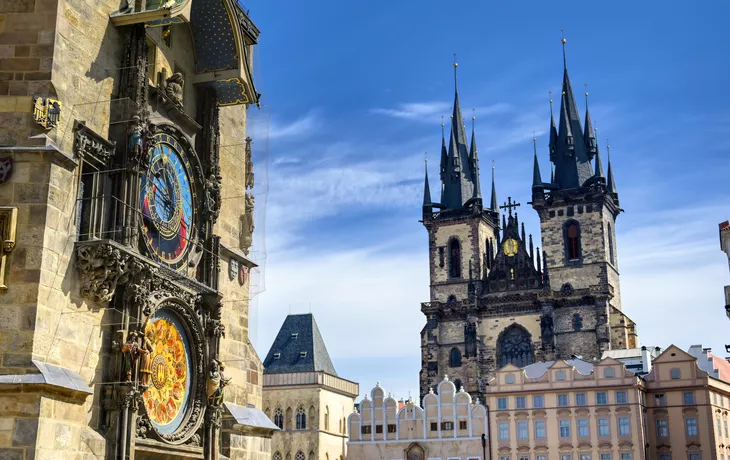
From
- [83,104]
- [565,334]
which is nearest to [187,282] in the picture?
[83,104]

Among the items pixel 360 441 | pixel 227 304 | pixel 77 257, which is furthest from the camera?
pixel 360 441

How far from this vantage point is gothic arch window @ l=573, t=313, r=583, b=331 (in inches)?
2393

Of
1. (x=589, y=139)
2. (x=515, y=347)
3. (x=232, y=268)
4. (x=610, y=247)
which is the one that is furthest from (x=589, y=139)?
(x=232, y=268)

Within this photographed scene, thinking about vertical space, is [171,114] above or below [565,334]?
below

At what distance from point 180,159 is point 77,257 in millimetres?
2817

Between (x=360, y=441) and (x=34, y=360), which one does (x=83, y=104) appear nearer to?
(x=34, y=360)

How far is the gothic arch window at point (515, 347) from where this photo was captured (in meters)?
62.0

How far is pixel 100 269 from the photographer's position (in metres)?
9.95

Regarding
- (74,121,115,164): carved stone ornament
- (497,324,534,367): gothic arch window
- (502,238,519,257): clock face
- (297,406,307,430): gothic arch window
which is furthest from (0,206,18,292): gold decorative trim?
(502,238,519,257): clock face

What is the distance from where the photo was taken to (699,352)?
53.0 metres

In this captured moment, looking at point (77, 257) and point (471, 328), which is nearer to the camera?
point (77, 257)

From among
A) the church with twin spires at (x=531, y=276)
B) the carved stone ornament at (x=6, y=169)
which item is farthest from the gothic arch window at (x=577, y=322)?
the carved stone ornament at (x=6, y=169)

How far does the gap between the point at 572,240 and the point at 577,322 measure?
6.27 meters

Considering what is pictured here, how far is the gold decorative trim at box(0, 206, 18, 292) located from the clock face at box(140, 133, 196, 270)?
1.95 metres
